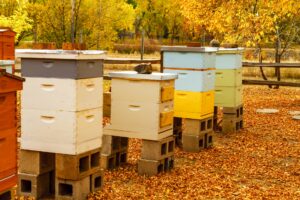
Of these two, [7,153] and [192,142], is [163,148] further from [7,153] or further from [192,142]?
[7,153]

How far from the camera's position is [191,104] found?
841cm

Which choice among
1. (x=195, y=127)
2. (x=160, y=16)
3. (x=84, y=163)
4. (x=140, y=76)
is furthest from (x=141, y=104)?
(x=160, y=16)

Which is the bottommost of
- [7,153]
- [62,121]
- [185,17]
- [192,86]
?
[7,153]

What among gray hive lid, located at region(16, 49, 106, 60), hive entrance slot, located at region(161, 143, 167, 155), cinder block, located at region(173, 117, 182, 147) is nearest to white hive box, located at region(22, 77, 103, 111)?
gray hive lid, located at region(16, 49, 106, 60)

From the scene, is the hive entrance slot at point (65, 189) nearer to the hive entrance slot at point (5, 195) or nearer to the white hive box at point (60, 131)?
the white hive box at point (60, 131)

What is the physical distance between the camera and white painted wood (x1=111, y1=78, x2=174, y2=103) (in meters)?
6.81

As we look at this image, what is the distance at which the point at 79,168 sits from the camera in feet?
19.2

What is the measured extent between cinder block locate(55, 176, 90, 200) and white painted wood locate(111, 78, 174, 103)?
1465 mm

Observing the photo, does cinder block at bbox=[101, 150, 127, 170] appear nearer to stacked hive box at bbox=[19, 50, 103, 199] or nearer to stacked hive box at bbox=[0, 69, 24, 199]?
stacked hive box at bbox=[19, 50, 103, 199]

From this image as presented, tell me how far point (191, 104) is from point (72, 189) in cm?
324

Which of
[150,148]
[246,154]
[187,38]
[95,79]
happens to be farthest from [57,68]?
[187,38]

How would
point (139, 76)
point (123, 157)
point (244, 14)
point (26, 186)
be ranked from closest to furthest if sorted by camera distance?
point (26, 186) < point (139, 76) < point (123, 157) < point (244, 14)

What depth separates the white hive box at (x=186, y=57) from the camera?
819 cm

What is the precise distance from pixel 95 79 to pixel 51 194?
1414mm
